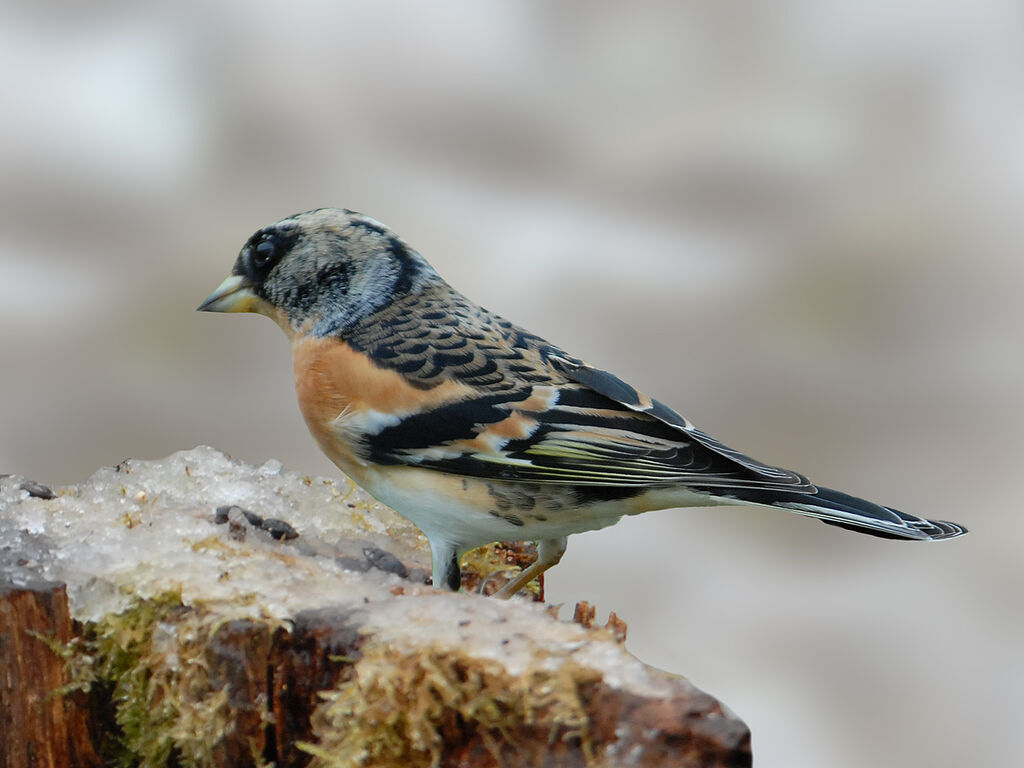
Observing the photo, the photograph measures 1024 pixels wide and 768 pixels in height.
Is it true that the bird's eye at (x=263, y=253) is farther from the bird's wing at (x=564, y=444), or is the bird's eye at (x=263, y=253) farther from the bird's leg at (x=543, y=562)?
the bird's leg at (x=543, y=562)

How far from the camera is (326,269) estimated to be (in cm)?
347

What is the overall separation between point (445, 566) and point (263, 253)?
1139 millimetres

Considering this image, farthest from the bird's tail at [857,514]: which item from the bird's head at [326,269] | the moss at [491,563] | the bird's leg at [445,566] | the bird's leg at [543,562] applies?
the bird's head at [326,269]

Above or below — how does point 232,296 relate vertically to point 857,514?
above

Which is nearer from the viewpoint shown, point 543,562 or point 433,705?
point 433,705

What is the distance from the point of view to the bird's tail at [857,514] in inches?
111

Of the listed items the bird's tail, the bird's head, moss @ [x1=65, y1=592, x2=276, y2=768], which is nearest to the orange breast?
the bird's head

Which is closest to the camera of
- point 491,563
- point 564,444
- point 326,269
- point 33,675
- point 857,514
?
point 33,675

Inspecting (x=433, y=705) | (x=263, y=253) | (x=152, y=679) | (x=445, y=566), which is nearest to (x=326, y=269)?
(x=263, y=253)

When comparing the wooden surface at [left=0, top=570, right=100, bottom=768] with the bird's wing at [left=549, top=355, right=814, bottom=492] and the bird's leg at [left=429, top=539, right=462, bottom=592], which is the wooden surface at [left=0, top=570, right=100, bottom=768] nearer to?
the bird's leg at [left=429, top=539, right=462, bottom=592]

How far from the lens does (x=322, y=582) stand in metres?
2.74

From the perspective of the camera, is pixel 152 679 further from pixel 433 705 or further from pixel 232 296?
pixel 232 296

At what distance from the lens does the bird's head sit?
11.4 ft

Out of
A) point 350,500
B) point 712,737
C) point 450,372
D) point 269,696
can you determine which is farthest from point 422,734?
point 350,500
